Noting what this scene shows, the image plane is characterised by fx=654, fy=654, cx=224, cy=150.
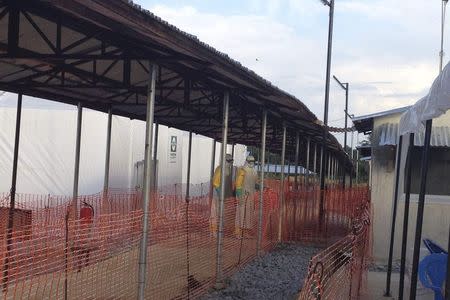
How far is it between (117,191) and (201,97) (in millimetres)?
7443

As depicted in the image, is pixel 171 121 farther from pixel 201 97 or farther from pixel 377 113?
pixel 377 113

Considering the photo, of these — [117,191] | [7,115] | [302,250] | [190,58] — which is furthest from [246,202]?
[7,115]

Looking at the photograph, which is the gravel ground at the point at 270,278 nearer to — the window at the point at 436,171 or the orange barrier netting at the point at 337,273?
the orange barrier netting at the point at 337,273

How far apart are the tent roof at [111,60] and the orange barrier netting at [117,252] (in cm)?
195

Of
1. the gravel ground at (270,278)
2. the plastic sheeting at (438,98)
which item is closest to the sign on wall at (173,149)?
the gravel ground at (270,278)

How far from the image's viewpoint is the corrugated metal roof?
43.3ft

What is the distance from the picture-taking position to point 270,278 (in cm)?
1098

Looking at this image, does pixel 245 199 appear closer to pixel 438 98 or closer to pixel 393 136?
pixel 393 136

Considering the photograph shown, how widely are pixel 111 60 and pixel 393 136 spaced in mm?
7568

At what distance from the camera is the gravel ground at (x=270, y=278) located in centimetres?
952

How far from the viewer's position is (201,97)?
47.1ft

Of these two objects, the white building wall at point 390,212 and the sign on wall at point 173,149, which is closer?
the white building wall at point 390,212

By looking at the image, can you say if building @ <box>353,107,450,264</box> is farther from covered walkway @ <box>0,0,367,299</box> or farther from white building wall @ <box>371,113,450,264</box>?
covered walkway @ <box>0,0,367,299</box>

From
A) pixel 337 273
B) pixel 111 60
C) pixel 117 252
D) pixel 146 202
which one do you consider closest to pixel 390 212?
pixel 337 273
